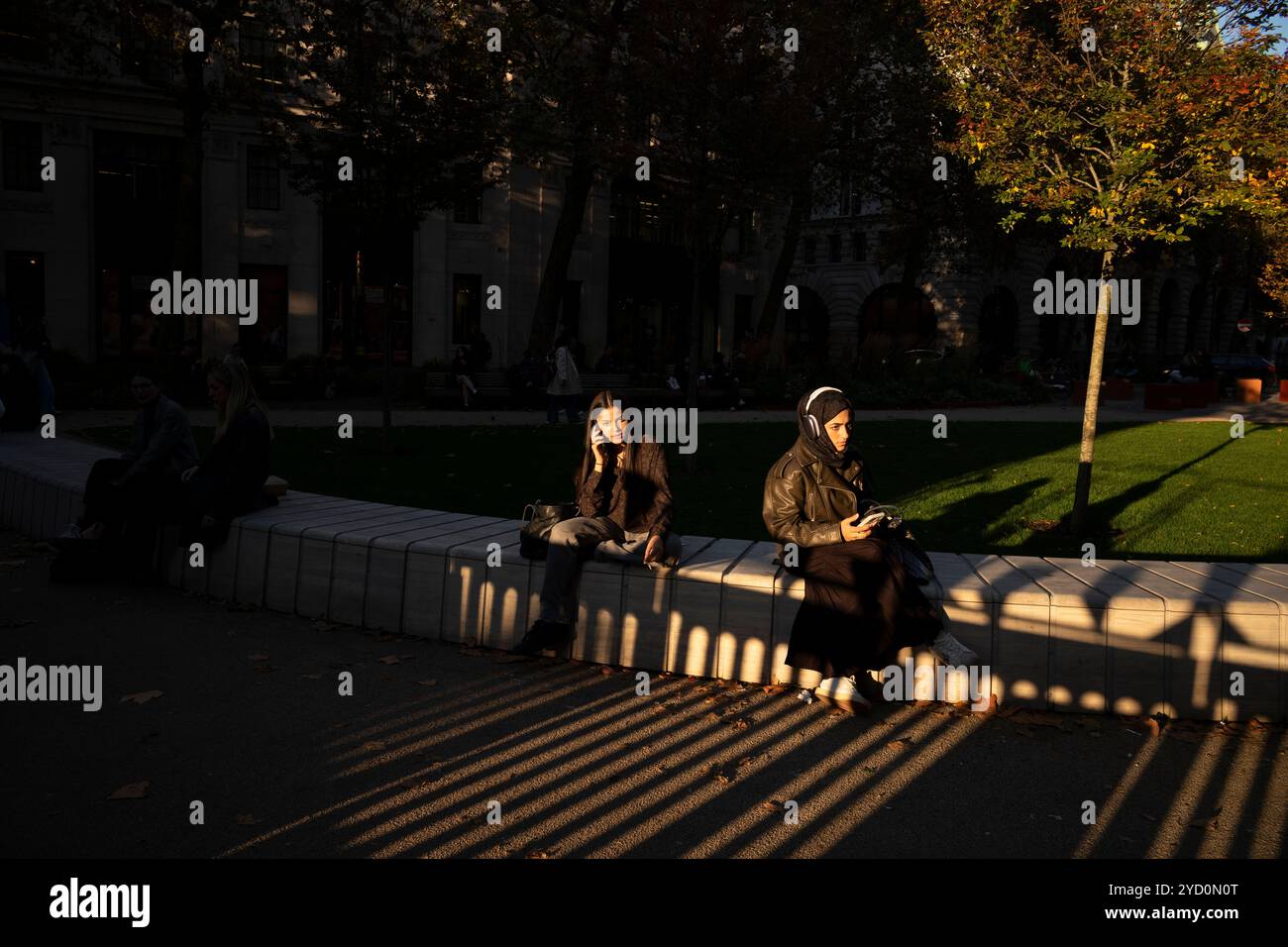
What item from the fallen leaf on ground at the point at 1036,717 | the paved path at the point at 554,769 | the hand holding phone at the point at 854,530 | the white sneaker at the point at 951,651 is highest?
the hand holding phone at the point at 854,530

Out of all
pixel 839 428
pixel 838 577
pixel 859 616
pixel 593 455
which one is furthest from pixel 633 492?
pixel 859 616

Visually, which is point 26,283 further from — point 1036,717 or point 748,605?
point 1036,717

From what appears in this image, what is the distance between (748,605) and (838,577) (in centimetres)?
63

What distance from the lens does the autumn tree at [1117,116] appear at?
354 inches

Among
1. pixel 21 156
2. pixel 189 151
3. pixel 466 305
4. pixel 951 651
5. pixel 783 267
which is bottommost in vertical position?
pixel 951 651

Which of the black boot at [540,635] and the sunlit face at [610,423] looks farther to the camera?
the sunlit face at [610,423]

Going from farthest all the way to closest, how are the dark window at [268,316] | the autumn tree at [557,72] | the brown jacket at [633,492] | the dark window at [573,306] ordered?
the dark window at [573,306] < the dark window at [268,316] < the autumn tree at [557,72] < the brown jacket at [633,492]

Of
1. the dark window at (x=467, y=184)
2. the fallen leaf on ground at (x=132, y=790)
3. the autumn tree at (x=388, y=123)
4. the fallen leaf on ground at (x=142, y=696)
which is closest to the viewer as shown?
the fallen leaf on ground at (x=132, y=790)

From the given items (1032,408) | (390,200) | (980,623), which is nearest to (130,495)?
(980,623)

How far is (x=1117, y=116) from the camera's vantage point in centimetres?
902

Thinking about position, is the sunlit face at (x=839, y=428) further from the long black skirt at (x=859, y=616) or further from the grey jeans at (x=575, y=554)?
the grey jeans at (x=575, y=554)

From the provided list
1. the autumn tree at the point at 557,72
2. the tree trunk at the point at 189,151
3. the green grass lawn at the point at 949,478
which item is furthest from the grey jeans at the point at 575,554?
the tree trunk at the point at 189,151

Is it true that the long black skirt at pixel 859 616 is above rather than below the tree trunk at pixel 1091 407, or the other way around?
below

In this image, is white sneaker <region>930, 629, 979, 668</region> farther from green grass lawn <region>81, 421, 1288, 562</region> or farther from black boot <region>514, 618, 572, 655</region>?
green grass lawn <region>81, 421, 1288, 562</region>
